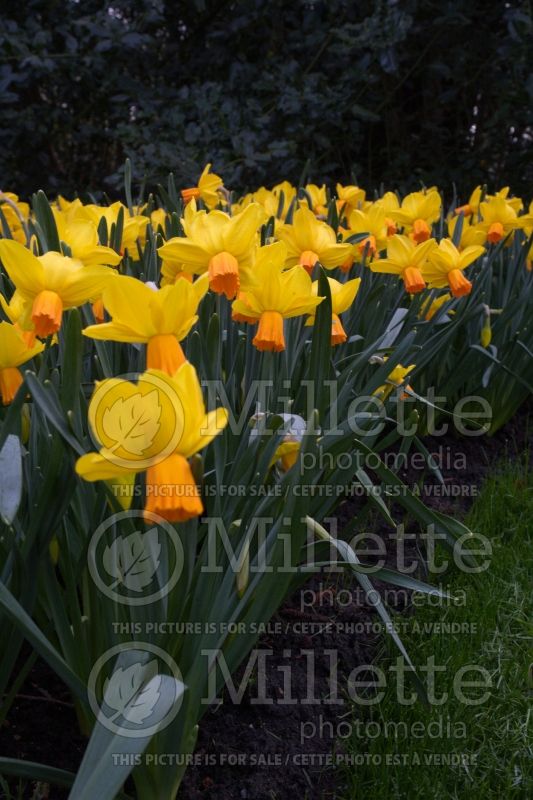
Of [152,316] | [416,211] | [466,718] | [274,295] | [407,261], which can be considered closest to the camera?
[152,316]

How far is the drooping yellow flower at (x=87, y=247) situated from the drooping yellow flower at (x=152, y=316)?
326mm

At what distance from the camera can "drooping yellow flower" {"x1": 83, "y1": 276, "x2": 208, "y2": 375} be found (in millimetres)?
923

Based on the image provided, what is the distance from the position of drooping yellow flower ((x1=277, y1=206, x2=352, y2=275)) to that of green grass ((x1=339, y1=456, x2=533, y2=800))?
2.58 ft

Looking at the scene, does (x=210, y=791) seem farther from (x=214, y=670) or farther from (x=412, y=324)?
(x=412, y=324)

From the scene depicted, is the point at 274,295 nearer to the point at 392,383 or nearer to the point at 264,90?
the point at 392,383

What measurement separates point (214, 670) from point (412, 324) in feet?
3.60

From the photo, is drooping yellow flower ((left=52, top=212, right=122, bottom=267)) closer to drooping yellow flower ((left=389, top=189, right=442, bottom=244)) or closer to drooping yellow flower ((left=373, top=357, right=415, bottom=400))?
drooping yellow flower ((left=373, top=357, right=415, bottom=400))

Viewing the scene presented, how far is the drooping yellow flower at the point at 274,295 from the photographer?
122cm

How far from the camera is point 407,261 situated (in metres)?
1.84

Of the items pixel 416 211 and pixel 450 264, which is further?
pixel 416 211

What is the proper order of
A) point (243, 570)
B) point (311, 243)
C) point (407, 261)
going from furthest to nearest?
point (407, 261) → point (311, 243) → point (243, 570)

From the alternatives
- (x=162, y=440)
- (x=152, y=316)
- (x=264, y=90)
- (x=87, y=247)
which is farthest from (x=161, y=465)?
(x=264, y=90)

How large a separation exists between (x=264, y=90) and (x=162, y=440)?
397cm

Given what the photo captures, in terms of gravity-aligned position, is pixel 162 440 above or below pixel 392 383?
above
